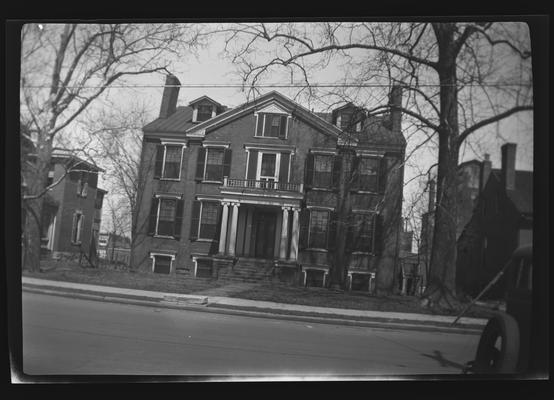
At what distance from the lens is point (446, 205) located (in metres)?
2.84

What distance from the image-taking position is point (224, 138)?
2.87 metres

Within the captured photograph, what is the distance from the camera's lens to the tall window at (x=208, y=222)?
9.41 feet

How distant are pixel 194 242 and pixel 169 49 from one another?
1.29m

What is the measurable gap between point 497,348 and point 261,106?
215 cm

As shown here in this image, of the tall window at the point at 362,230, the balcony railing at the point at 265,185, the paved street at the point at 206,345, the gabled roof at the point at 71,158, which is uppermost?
the gabled roof at the point at 71,158

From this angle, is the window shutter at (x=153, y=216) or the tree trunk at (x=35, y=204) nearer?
the window shutter at (x=153, y=216)

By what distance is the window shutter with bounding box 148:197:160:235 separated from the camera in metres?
2.83

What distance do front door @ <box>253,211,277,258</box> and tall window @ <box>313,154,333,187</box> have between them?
0.35 meters

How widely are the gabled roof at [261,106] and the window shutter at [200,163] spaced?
0.12 meters

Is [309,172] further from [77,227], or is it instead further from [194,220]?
[77,227]

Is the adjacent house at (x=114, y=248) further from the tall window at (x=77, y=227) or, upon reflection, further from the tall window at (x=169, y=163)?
the tall window at (x=169, y=163)

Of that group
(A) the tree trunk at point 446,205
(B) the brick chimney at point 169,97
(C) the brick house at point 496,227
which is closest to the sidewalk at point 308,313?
(A) the tree trunk at point 446,205

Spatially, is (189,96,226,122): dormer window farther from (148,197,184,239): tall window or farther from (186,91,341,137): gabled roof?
(148,197,184,239): tall window
